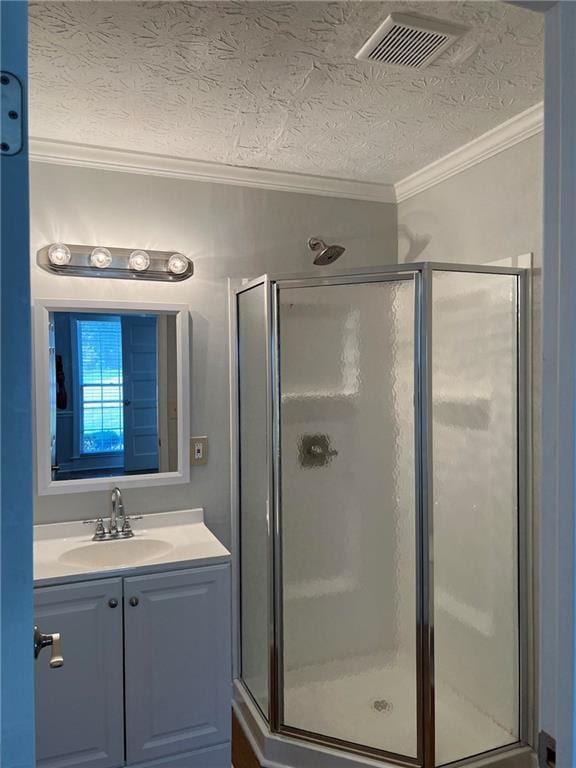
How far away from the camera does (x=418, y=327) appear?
2.07 m

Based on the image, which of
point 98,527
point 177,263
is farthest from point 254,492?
point 177,263

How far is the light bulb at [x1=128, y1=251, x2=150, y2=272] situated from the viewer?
240 centimetres

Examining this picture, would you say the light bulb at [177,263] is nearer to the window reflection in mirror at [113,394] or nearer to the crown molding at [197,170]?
the window reflection in mirror at [113,394]

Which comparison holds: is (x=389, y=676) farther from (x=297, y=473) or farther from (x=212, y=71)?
(x=212, y=71)

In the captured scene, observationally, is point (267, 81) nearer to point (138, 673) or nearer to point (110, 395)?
point (110, 395)

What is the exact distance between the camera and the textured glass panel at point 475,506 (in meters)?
2.22

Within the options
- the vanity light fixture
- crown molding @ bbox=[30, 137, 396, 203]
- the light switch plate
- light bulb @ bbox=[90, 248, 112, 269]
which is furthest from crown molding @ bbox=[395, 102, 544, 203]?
the light switch plate

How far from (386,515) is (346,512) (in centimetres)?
17

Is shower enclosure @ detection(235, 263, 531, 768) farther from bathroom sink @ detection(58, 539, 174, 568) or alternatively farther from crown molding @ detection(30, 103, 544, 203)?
crown molding @ detection(30, 103, 544, 203)

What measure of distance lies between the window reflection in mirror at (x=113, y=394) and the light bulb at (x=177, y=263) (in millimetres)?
209

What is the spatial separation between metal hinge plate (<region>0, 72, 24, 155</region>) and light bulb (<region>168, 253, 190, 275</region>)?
1.94m

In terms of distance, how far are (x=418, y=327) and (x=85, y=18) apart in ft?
4.57

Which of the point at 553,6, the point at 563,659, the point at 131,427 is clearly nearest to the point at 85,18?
the point at 553,6

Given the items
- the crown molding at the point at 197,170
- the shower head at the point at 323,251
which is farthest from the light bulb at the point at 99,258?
the shower head at the point at 323,251
